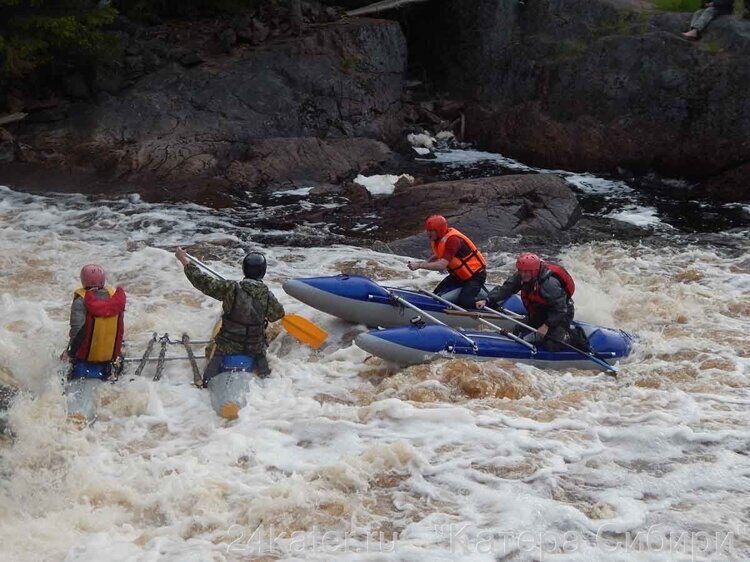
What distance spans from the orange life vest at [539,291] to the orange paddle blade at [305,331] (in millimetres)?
2006

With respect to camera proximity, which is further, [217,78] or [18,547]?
[217,78]

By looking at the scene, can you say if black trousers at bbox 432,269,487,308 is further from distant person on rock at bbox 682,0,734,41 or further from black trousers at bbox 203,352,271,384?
distant person on rock at bbox 682,0,734,41

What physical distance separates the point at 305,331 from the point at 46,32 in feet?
28.1

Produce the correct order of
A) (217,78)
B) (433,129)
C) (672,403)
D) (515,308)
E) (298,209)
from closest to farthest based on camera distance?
(672,403) < (515,308) < (298,209) < (217,78) < (433,129)

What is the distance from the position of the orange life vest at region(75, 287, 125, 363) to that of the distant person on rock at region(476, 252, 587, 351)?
340 cm

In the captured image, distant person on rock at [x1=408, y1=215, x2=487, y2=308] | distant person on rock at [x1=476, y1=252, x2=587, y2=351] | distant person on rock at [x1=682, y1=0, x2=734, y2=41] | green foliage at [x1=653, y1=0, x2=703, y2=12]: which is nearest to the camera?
distant person on rock at [x1=476, y1=252, x2=587, y2=351]

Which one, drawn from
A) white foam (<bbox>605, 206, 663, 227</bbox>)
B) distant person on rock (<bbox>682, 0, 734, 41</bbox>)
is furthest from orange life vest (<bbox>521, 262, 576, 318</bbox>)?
distant person on rock (<bbox>682, 0, 734, 41</bbox>)

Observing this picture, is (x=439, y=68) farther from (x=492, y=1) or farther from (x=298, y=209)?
(x=298, y=209)

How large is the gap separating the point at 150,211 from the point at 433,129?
7.30 meters

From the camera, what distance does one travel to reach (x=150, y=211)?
12766 mm

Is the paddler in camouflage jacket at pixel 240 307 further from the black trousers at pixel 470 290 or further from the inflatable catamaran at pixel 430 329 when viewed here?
the black trousers at pixel 470 290

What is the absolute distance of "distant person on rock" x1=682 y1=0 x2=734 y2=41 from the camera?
15.2 meters

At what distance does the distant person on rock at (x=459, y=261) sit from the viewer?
28.5 ft

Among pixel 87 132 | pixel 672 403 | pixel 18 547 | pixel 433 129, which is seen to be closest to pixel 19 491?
pixel 18 547
